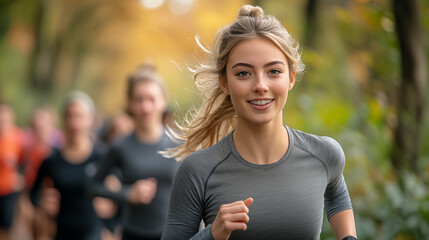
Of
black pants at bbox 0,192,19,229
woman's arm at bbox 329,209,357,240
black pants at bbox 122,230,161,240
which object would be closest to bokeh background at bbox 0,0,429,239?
woman's arm at bbox 329,209,357,240

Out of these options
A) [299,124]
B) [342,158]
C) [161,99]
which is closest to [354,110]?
[299,124]

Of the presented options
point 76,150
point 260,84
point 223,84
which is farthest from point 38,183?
point 260,84

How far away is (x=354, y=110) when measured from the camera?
7863mm

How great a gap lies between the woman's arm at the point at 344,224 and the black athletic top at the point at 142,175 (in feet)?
10.5

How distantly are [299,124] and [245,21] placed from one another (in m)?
4.56

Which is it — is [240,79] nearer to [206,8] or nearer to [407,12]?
[407,12]

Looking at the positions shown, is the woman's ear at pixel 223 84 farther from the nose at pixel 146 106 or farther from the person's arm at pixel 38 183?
the person's arm at pixel 38 183

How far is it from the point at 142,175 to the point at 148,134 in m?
0.39

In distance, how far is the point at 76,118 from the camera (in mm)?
7809

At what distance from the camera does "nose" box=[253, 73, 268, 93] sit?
9.14 ft

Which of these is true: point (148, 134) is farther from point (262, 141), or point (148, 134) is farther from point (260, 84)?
point (260, 84)

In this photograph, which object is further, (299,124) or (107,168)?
(299,124)

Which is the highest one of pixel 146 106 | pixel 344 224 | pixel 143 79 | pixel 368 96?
pixel 368 96

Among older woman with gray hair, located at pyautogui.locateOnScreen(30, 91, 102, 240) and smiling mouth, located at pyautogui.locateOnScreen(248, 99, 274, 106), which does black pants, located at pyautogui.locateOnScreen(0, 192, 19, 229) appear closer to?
older woman with gray hair, located at pyautogui.locateOnScreen(30, 91, 102, 240)
